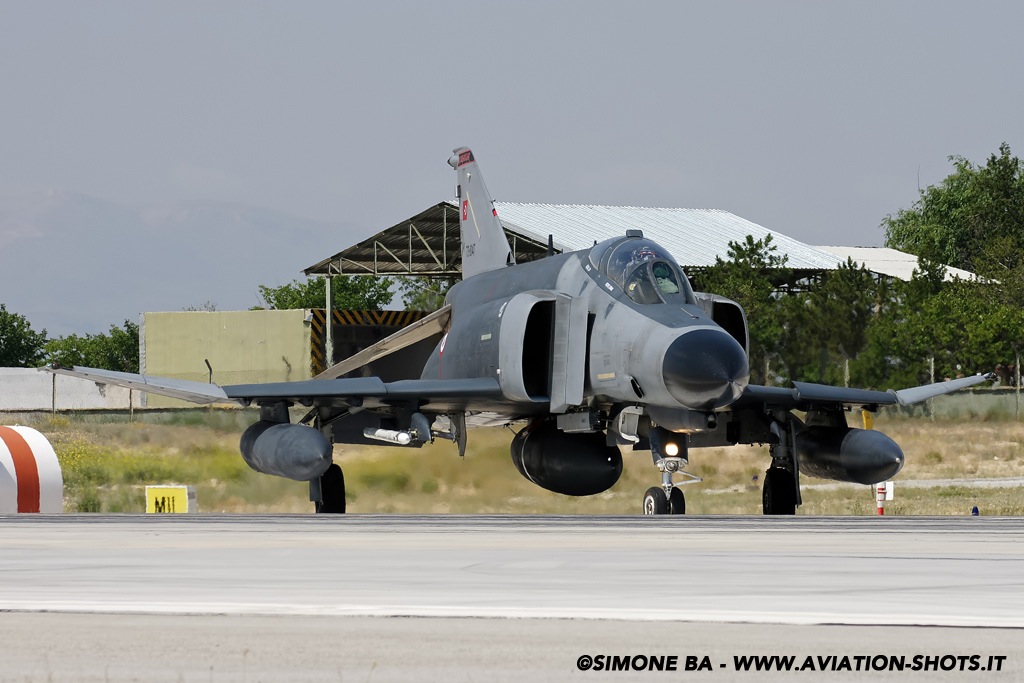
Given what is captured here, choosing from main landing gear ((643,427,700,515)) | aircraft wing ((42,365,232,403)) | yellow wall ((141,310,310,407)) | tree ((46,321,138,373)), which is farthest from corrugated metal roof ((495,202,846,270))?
tree ((46,321,138,373))

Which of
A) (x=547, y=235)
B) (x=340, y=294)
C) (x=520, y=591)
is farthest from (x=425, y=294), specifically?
(x=520, y=591)

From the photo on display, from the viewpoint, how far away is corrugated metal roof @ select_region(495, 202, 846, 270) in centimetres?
5256

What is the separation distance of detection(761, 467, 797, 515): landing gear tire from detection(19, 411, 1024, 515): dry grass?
5522 millimetres

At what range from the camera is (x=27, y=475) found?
22875 mm

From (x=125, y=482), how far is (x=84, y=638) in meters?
23.7

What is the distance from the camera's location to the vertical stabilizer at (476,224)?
984 inches

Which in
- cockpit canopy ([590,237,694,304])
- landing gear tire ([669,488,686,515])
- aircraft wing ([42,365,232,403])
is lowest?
landing gear tire ([669,488,686,515])

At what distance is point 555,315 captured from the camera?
20219 millimetres

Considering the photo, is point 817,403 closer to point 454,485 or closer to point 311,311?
point 454,485

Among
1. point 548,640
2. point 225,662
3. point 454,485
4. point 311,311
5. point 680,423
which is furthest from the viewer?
point 311,311

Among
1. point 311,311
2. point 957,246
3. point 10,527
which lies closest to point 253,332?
point 311,311

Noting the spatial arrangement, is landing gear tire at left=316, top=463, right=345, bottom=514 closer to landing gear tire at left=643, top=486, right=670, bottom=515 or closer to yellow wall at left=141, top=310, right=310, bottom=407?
landing gear tire at left=643, top=486, right=670, bottom=515

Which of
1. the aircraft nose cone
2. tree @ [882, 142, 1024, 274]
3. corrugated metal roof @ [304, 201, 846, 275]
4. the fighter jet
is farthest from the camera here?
tree @ [882, 142, 1024, 274]

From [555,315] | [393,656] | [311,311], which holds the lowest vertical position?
[393,656]
